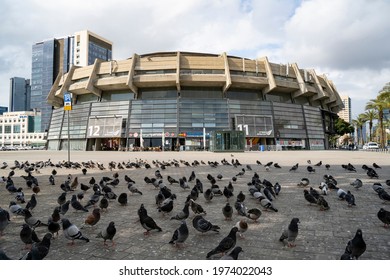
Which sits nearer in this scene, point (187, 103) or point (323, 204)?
point (323, 204)

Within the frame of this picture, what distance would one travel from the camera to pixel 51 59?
146 metres

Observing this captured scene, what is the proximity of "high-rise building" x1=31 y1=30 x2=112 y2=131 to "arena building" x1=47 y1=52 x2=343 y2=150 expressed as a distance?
80766 millimetres

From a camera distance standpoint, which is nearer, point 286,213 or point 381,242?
point 381,242

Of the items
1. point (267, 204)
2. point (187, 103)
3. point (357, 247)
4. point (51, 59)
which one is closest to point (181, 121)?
point (187, 103)

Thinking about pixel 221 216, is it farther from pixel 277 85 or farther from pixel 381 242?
pixel 277 85

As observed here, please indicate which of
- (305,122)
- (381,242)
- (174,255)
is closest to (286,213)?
(381,242)

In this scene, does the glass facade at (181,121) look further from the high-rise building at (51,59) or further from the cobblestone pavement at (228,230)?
the high-rise building at (51,59)

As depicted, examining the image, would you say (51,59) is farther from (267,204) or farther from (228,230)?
(228,230)

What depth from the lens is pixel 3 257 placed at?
3.20 m

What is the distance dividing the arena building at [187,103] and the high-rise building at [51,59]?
80.8 metres

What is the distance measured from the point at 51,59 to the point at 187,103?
121992mm

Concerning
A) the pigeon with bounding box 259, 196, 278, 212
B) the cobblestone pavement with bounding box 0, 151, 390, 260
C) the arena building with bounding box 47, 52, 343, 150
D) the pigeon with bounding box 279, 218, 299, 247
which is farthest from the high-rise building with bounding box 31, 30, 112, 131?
the pigeon with bounding box 279, 218, 299, 247

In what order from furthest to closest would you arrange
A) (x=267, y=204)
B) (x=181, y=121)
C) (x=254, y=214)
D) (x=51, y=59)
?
(x=51, y=59)
(x=181, y=121)
(x=267, y=204)
(x=254, y=214)
